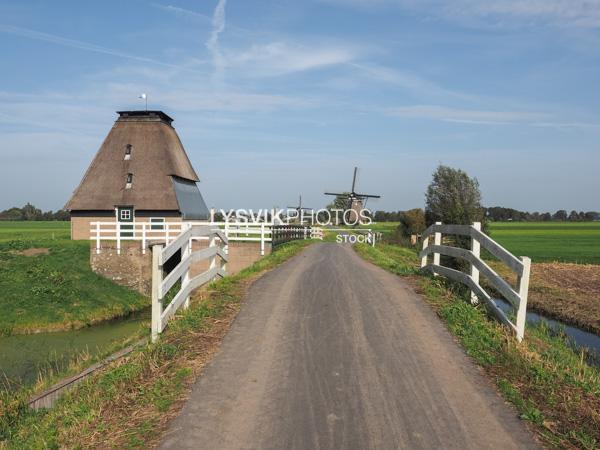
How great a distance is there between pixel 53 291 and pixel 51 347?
23.1ft

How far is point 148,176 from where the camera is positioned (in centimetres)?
3512

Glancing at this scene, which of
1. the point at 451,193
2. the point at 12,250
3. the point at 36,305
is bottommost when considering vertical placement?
the point at 36,305

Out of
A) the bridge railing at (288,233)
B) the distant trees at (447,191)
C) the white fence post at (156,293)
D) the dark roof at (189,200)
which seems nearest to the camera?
the white fence post at (156,293)

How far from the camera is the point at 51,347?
15.3m

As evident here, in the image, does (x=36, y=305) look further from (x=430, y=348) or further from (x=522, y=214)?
(x=522, y=214)

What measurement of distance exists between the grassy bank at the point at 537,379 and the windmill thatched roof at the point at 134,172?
2927 cm

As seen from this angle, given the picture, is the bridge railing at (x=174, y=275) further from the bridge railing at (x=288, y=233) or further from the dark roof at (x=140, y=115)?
the dark roof at (x=140, y=115)

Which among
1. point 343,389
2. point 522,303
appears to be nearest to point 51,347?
point 343,389

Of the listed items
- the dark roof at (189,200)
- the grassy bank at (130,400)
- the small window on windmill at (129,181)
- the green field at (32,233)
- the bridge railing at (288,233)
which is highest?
the small window on windmill at (129,181)

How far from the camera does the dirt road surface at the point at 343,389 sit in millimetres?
4336

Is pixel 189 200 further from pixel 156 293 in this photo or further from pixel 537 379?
pixel 537 379

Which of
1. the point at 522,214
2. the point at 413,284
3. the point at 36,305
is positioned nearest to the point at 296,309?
the point at 413,284

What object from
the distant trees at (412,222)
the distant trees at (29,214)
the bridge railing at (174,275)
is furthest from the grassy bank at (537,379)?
the distant trees at (29,214)

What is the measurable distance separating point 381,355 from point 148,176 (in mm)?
31593
